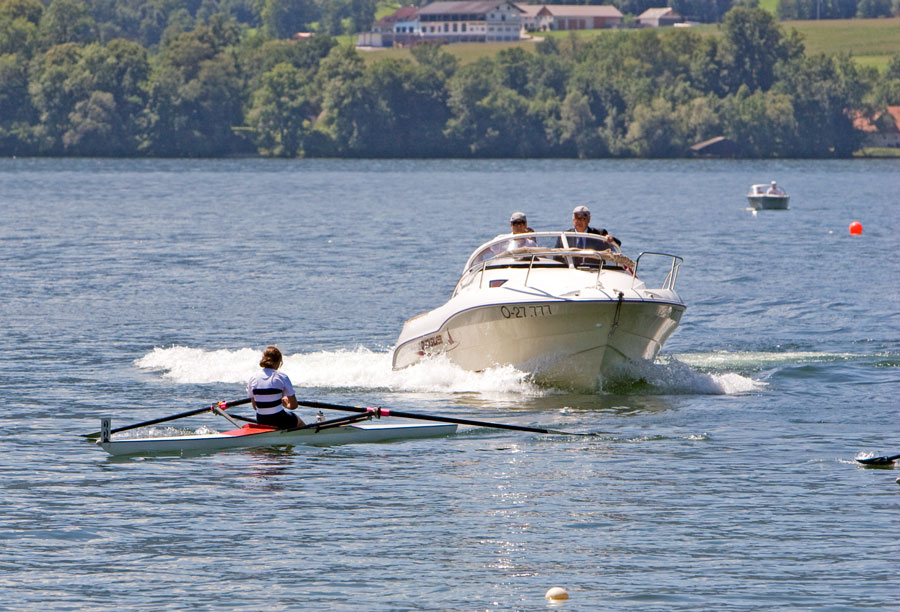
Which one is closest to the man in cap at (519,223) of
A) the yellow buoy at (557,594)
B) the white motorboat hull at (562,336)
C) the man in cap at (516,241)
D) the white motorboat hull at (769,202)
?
the man in cap at (516,241)

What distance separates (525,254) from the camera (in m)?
23.8

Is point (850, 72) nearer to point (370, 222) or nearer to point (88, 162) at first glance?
point (88, 162)

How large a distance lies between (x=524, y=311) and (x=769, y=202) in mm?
62415

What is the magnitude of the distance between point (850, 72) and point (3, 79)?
10395 centimetres

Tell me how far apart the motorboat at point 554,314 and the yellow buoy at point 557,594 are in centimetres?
919

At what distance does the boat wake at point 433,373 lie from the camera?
2377 cm

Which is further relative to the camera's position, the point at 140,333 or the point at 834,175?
the point at 834,175

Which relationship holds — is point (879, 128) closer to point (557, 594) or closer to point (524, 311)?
point (524, 311)

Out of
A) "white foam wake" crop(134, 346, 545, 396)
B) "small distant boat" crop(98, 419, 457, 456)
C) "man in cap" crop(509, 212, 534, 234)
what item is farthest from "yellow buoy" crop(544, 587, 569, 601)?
"man in cap" crop(509, 212, 534, 234)

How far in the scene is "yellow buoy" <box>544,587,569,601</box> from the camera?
43.7 ft

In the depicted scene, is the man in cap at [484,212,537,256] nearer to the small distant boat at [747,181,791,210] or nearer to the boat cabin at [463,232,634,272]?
the boat cabin at [463,232,634,272]

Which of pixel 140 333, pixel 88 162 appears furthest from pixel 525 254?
pixel 88 162

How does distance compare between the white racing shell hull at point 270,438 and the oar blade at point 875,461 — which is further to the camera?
the white racing shell hull at point 270,438

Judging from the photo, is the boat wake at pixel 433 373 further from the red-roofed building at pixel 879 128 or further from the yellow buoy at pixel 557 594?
the red-roofed building at pixel 879 128
